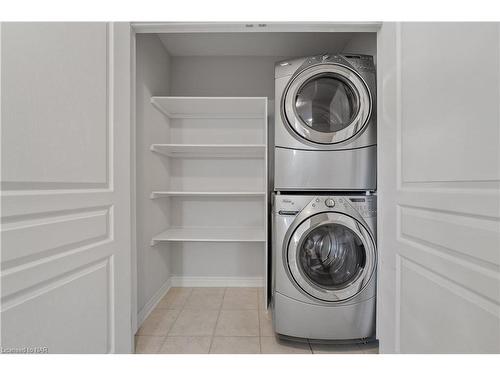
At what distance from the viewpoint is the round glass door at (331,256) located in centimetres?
151

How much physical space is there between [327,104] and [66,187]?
4.84ft

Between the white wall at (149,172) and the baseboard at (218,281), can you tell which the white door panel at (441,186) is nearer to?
the baseboard at (218,281)

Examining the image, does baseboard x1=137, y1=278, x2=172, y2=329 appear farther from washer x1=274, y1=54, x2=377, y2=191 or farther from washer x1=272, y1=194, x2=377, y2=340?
washer x1=274, y1=54, x2=377, y2=191

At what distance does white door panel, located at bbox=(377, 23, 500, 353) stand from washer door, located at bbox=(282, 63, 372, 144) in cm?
26

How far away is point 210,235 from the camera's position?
7.04 feet

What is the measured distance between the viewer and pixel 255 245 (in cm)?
246

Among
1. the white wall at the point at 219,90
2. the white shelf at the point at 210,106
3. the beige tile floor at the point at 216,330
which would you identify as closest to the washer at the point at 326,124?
the white shelf at the point at 210,106

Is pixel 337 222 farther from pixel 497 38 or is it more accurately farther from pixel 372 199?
pixel 497 38

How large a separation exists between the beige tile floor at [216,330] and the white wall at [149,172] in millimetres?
198

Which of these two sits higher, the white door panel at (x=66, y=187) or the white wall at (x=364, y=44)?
the white wall at (x=364, y=44)

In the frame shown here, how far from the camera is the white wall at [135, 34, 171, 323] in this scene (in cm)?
179

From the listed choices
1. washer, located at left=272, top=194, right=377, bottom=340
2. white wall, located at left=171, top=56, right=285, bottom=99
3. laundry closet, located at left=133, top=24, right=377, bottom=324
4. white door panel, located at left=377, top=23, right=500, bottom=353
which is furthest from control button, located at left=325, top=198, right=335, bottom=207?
white wall, located at left=171, top=56, right=285, bottom=99

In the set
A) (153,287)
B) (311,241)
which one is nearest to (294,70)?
(311,241)

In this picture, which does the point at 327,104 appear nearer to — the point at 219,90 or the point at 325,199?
the point at 325,199
